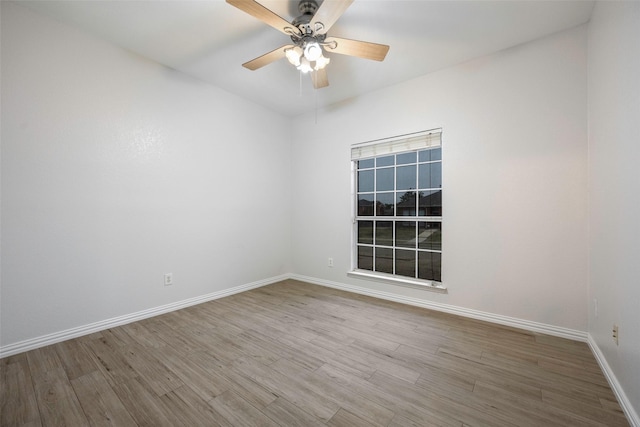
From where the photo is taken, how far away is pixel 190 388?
162 centimetres

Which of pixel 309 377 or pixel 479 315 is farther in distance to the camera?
pixel 479 315

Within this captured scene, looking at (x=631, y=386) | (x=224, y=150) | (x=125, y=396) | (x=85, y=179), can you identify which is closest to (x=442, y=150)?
(x=631, y=386)

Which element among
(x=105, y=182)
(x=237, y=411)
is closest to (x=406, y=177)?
(x=237, y=411)

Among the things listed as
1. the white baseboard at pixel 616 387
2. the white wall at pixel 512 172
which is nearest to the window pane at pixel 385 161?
the white wall at pixel 512 172

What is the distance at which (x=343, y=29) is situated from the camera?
7.39 ft

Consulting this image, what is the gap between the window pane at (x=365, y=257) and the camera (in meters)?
3.60

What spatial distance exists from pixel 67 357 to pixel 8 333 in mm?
504

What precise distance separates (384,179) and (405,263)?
115 centimetres

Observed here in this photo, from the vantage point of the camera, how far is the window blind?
2.99 metres

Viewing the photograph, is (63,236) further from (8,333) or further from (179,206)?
(179,206)

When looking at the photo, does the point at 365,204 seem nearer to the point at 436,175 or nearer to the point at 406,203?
the point at 406,203

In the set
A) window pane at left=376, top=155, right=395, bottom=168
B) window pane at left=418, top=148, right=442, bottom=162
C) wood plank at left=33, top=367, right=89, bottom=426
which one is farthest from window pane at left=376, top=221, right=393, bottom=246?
wood plank at left=33, top=367, right=89, bottom=426

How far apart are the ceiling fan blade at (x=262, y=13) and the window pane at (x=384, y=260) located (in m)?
2.64

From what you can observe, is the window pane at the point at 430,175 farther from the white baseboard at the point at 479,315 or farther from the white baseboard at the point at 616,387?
the white baseboard at the point at 616,387
